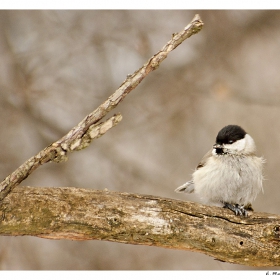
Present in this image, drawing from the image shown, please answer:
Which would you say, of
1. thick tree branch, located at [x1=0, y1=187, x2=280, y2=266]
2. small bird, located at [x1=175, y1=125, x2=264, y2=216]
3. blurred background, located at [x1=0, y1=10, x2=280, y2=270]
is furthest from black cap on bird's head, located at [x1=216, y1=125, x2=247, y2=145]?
blurred background, located at [x1=0, y1=10, x2=280, y2=270]

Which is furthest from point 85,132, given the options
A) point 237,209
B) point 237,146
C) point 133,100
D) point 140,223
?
point 133,100

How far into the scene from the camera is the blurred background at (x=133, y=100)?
370 centimetres

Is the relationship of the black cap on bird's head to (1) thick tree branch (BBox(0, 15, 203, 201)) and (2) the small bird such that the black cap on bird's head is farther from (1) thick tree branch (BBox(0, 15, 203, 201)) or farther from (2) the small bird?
(1) thick tree branch (BBox(0, 15, 203, 201))

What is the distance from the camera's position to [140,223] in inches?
89.3

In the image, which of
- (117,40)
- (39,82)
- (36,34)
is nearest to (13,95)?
(39,82)

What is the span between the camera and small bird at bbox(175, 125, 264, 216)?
2885mm

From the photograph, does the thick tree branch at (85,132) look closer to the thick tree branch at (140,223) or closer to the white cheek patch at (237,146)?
the thick tree branch at (140,223)

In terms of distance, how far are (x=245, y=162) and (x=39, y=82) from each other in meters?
2.12

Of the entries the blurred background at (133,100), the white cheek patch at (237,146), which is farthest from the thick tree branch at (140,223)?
the blurred background at (133,100)

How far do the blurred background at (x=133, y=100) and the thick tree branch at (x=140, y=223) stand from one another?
4.25 ft

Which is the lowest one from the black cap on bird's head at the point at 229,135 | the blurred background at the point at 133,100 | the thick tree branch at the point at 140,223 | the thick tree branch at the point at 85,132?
the thick tree branch at the point at 140,223

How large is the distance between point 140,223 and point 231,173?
3.12 ft

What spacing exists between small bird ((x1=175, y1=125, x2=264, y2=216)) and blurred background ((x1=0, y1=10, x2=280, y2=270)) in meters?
0.88
